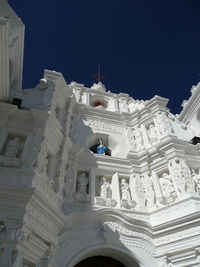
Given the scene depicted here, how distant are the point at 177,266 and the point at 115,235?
2.35 metres

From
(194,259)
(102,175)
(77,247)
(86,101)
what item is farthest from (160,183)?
(86,101)

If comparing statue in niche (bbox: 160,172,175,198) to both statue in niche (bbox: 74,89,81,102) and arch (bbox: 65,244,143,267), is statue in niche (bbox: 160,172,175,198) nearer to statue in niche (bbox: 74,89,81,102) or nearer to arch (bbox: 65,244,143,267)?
arch (bbox: 65,244,143,267)

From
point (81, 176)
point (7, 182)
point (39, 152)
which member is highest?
point (81, 176)

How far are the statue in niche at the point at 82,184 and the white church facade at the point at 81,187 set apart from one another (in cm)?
5

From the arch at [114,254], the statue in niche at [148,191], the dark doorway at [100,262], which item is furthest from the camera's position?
the statue in niche at [148,191]

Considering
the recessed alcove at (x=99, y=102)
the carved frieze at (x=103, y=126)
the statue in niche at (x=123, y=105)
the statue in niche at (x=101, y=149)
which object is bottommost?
the statue in niche at (x=101, y=149)

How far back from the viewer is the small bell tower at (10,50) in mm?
7841

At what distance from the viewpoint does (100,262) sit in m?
8.80

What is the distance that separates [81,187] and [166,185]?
3835 mm

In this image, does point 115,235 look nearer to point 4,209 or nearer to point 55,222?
point 55,222

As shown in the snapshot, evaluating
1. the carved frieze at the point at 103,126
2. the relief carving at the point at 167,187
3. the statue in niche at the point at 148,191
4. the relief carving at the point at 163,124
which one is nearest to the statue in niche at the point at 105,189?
the statue in niche at the point at 148,191

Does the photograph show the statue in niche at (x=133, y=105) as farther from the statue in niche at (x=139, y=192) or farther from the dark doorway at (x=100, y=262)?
the dark doorway at (x=100, y=262)

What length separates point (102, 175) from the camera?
11.2m

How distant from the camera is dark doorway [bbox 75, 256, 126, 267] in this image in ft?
28.6
